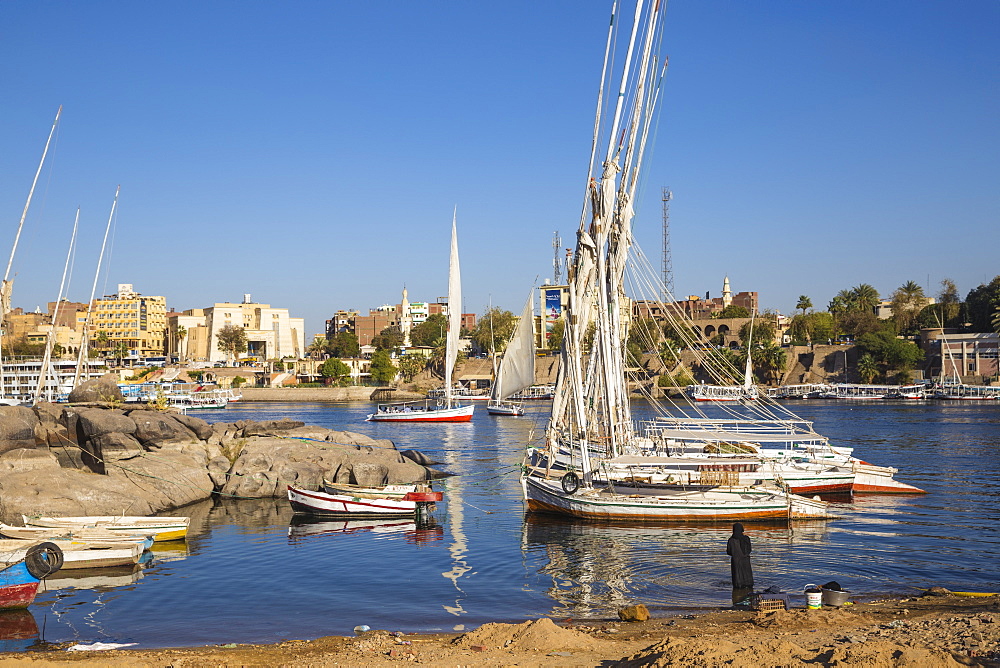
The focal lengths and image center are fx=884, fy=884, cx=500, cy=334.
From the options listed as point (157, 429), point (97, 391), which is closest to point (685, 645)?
point (157, 429)

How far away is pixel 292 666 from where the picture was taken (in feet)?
48.2

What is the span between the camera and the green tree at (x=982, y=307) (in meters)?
132

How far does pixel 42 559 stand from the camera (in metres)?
21.4

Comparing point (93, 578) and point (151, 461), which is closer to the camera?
point (93, 578)

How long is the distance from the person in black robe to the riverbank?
5119 inches

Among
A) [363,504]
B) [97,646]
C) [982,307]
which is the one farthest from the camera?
[982,307]

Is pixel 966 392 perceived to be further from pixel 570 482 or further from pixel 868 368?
pixel 570 482

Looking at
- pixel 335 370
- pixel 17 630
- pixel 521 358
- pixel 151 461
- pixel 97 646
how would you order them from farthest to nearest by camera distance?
pixel 335 370 → pixel 521 358 → pixel 151 461 → pixel 17 630 → pixel 97 646

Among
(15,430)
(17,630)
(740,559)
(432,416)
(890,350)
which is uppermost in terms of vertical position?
(890,350)

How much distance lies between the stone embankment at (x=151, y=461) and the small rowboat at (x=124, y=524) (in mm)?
2277

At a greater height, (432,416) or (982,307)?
(982,307)

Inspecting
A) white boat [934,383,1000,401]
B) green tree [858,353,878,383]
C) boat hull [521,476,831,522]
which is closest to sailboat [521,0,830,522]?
boat hull [521,476,831,522]

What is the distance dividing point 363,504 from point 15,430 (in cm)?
1450

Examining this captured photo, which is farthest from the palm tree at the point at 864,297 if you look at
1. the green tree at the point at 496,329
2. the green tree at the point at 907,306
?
the green tree at the point at 496,329
